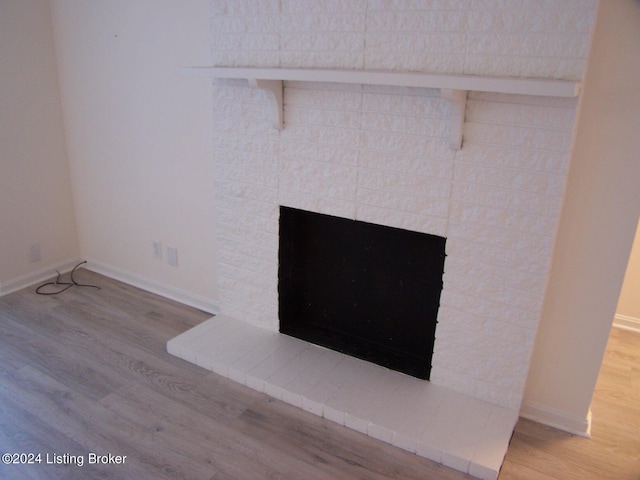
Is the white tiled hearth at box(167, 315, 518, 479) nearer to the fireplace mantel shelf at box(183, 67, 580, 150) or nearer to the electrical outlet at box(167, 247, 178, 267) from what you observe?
the electrical outlet at box(167, 247, 178, 267)

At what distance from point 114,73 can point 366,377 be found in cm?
218

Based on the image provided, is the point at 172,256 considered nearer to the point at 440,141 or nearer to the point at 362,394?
the point at 362,394

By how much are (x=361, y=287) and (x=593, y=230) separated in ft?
3.30

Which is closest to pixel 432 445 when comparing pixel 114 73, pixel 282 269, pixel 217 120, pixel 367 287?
pixel 367 287

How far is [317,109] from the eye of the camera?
2105mm

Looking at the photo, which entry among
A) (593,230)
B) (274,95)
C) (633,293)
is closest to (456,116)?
(593,230)

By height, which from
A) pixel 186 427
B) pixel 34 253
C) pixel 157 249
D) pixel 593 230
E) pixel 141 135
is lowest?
pixel 186 427

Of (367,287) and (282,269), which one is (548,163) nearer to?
(367,287)

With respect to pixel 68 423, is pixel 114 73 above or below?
above

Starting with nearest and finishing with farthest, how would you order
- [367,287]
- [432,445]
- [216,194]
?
[432,445] → [367,287] → [216,194]

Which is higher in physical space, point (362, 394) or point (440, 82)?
point (440, 82)

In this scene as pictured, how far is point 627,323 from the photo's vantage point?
9.18 ft

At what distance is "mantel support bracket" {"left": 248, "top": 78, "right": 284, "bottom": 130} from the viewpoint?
6.66 feet

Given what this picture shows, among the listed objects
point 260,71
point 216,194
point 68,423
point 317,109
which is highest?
point 260,71
